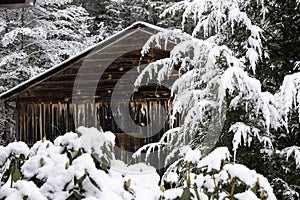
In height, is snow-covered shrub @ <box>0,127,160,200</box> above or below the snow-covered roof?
below

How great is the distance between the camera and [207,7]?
12.0ft

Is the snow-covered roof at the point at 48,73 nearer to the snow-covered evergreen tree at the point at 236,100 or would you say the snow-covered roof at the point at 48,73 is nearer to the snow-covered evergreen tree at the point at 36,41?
the snow-covered evergreen tree at the point at 236,100

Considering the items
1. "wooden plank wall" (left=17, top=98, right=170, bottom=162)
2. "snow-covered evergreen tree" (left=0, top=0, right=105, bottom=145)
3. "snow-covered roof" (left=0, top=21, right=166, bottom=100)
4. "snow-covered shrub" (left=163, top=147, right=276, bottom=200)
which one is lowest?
"wooden plank wall" (left=17, top=98, right=170, bottom=162)

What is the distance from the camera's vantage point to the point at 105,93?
7301 mm

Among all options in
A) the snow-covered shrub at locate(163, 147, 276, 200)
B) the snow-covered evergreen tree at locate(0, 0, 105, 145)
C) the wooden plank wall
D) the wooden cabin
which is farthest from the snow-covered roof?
the snow-covered shrub at locate(163, 147, 276, 200)

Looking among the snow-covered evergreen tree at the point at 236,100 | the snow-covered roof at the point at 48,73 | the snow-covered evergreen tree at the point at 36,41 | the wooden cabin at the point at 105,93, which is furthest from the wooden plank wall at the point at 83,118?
the snow-covered evergreen tree at the point at 36,41

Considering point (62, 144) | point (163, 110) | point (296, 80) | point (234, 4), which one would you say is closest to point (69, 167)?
point (62, 144)

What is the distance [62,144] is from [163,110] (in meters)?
5.69

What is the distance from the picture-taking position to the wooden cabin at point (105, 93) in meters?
7.13

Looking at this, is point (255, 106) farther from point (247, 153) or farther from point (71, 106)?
point (71, 106)

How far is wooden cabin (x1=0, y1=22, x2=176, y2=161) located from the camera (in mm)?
7133

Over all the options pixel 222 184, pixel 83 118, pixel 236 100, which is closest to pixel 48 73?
pixel 83 118

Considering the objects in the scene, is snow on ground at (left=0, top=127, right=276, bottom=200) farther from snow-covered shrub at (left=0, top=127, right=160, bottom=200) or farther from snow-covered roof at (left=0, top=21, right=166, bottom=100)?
snow-covered roof at (left=0, top=21, right=166, bottom=100)

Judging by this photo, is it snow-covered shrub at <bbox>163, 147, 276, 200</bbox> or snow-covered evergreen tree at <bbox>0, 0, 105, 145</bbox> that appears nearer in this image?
snow-covered shrub at <bbox>163, 147, 276, 200</bbox>
